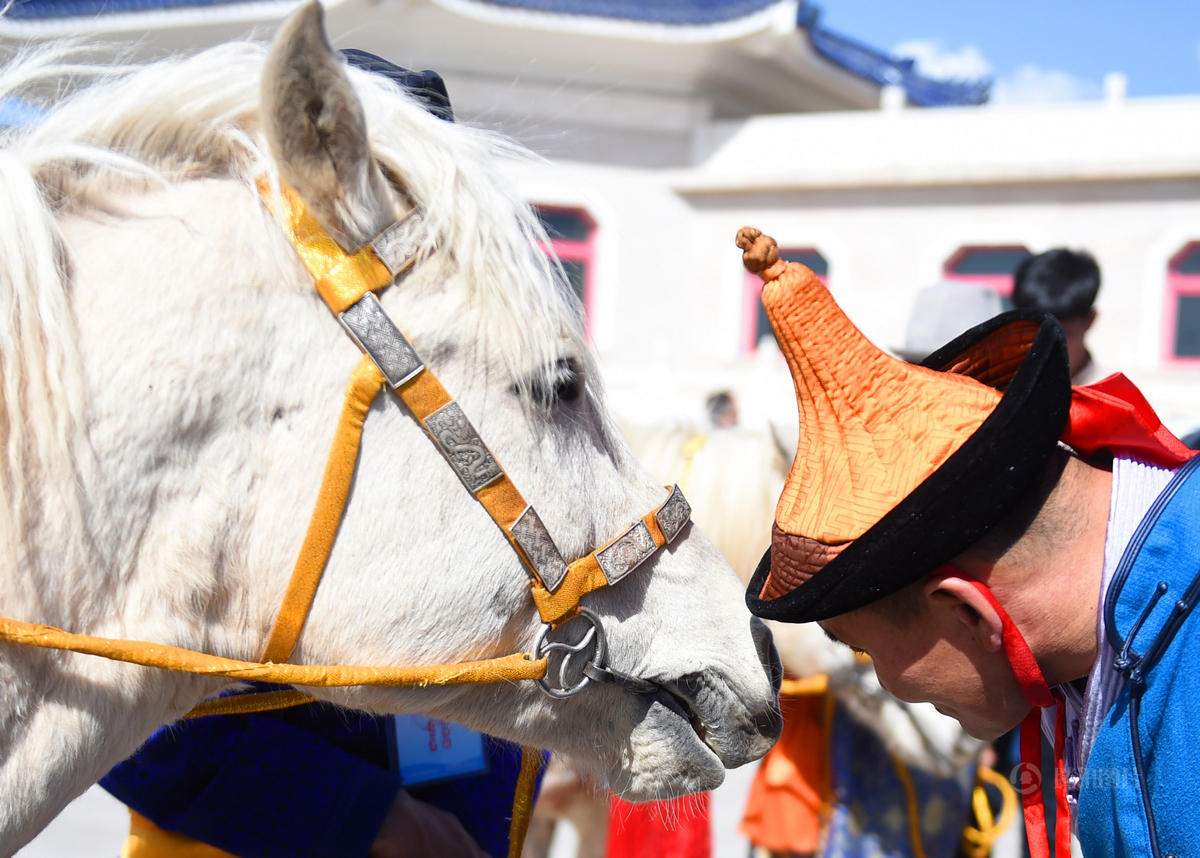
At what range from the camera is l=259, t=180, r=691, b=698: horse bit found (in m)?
1.07

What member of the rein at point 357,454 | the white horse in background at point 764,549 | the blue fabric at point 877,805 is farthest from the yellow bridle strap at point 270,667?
the blue fabric at point 877,805

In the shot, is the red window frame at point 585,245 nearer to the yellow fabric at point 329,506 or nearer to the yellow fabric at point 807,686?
the yellow fabric at point 807,686

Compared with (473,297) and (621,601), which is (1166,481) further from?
(473,297)

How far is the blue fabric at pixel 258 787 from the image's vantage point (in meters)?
1.38

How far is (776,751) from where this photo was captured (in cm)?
268

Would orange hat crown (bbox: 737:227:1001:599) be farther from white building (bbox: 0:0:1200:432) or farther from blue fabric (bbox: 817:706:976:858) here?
white building (bbox: 0:0:1200:432)

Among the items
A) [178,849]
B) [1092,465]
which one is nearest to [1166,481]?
[1092,465]

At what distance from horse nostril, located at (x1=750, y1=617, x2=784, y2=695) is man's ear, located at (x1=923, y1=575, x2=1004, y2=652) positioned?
1.09ft

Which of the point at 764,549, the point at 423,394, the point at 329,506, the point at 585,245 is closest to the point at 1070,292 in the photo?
the point at 764,549

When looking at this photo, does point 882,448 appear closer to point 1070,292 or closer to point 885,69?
point 1070,292

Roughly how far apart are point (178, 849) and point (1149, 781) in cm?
130

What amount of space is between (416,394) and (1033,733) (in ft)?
2.99

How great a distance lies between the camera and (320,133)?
40.3 inches

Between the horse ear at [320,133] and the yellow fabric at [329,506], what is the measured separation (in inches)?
6.5
